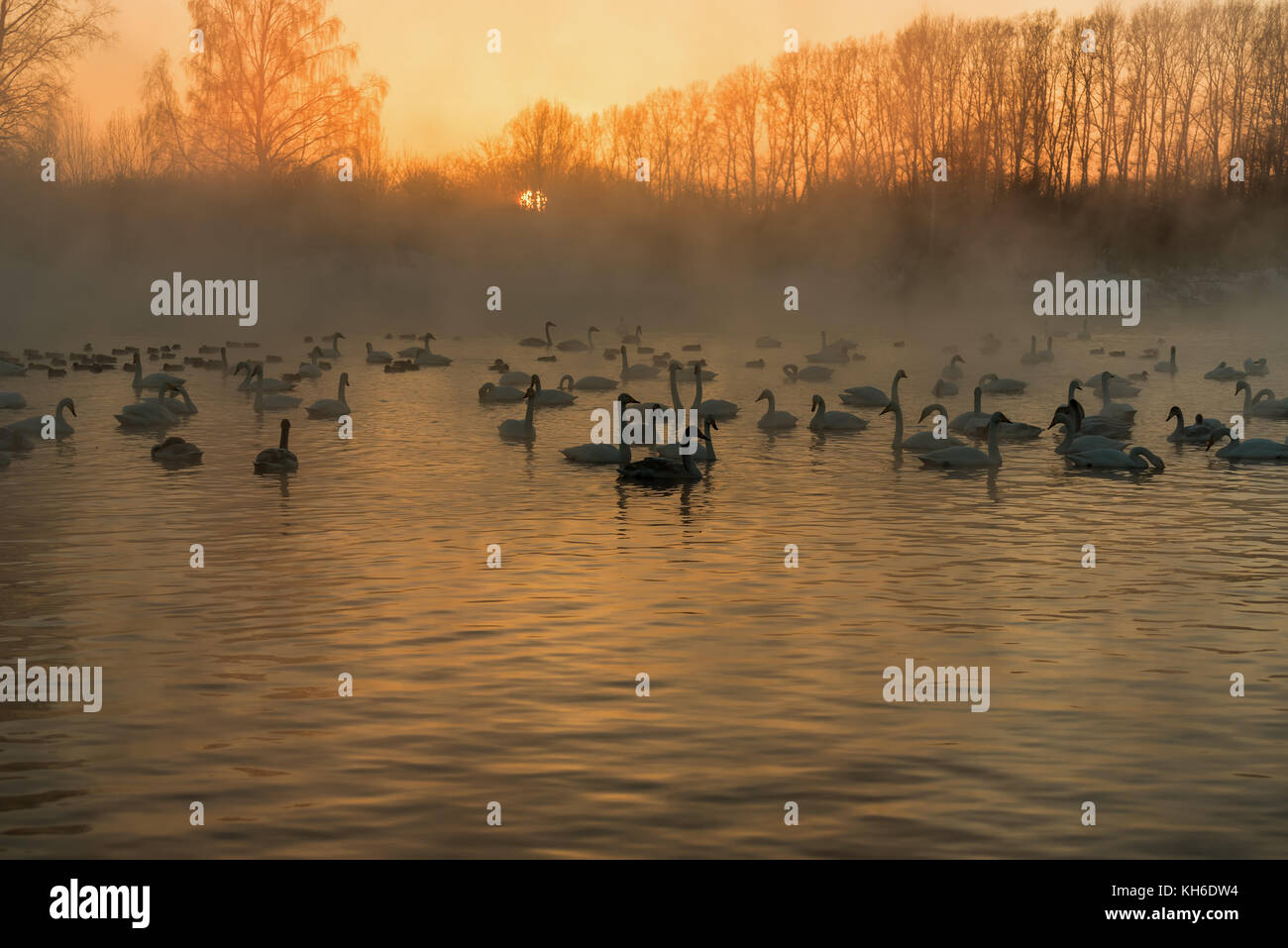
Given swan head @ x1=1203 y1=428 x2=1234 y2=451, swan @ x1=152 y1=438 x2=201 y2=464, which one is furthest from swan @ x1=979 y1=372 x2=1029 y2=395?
swan @ x1=152 y1=438 x2=201 y2=464

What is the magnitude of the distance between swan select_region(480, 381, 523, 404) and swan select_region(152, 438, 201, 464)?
1186 centimetres

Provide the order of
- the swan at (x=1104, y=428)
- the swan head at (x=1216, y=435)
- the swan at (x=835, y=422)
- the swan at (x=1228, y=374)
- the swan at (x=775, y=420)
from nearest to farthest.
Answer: the swan head at (x=1216, y=435) < the swan at (x=1104, y=428) < the swan at (x=835, y=422) < the swan at (x=775, y=420) < the swan at (x=1228, y=374)

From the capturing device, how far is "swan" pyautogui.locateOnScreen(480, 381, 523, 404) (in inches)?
1453

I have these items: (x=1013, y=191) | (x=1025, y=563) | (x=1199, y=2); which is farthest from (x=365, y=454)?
(x=1199, y=2)

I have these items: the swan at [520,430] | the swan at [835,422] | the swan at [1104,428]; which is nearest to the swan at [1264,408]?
the swan at [1104,428]

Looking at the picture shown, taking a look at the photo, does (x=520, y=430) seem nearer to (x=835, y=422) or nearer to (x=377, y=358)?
(x=835, y=422)

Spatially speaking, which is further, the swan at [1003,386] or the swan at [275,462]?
the swan at [1003,386]

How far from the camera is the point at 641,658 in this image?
12.8 meters

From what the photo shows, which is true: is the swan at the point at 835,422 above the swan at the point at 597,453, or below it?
above

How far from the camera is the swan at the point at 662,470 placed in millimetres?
22922

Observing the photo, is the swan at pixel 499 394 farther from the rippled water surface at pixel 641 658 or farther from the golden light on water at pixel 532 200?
the golden light on water at pixel 532 200

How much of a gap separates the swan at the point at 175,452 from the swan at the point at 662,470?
7518mm

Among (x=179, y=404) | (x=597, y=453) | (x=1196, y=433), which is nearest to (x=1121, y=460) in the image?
(x=1196, y=433)
